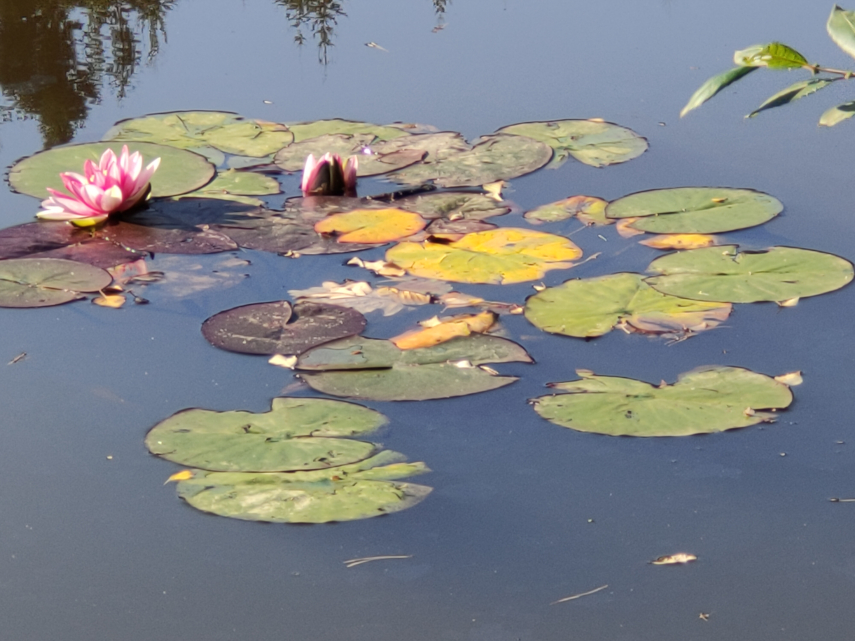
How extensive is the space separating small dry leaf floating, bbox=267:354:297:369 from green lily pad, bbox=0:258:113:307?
675 millimetres

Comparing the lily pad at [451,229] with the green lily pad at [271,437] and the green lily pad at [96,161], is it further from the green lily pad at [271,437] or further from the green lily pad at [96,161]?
the green lily pad at [271,437]

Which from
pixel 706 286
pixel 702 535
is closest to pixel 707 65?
pixel 706 286

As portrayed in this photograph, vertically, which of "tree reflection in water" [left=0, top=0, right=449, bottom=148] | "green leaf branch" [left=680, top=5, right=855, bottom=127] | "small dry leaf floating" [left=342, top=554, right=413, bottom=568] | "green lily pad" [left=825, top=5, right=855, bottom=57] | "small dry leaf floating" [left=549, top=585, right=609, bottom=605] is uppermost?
"green lily pad" [left=825, top=5, right=855, bottom=57]

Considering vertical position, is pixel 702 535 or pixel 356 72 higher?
pixel 356 72

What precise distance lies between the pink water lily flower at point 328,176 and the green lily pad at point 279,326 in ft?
2.55

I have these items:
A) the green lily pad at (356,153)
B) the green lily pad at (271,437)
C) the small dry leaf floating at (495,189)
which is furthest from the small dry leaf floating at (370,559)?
the green lily pad at (356,153)

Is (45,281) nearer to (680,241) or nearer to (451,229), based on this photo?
(451,229)

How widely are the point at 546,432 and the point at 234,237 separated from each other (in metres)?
1.38

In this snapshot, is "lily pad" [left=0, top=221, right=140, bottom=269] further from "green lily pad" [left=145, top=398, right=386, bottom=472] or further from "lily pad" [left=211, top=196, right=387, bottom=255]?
"green lily pad" [left=145, top=398, right=386, bottom=472]

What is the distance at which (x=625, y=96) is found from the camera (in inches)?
166

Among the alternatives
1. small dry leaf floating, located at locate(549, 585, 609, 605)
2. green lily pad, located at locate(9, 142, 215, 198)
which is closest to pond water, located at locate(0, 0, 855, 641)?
small dry leaf floating, located at locate(549, 585, 609, 605)

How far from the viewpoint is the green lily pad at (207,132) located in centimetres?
384

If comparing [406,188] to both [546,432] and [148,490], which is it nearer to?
[546,432]

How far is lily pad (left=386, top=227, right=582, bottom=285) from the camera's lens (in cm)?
294
